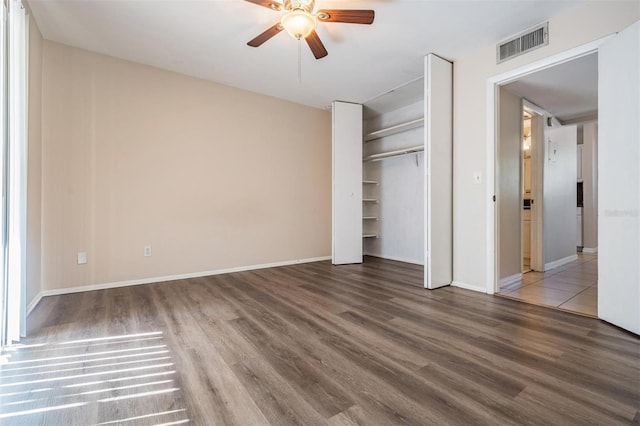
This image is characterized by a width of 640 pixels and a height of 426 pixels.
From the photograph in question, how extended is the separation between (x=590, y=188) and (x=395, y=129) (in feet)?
14.8

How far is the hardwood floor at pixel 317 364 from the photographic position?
1251 millimetres

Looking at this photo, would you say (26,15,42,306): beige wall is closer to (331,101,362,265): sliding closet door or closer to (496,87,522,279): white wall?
(331,101,362,265): sliding closet door

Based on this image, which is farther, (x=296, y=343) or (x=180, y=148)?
(x=180, y=148)

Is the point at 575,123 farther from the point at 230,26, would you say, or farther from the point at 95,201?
the point at 95,201

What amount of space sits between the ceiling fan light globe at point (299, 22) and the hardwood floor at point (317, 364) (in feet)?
7.43

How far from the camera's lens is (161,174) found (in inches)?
140

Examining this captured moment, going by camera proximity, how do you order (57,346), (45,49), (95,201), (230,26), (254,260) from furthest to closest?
(254,260) < (95,201) < (45,49) < (230,26) < (57,346)

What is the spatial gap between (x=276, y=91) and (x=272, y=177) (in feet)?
4.25

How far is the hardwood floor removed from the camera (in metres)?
1.25

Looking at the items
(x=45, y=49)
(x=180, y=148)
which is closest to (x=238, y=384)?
(x=180, y=148)

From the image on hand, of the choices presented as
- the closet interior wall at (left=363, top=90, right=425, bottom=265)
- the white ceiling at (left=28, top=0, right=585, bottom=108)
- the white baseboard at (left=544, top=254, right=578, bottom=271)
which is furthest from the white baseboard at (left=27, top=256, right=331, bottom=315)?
the white baseboard at (left=544, top=254, right=578, bottom=271)

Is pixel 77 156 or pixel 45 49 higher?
pixel 45 49

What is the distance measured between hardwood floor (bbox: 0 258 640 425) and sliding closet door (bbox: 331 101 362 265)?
1868 mm

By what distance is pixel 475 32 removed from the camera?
276 cm
